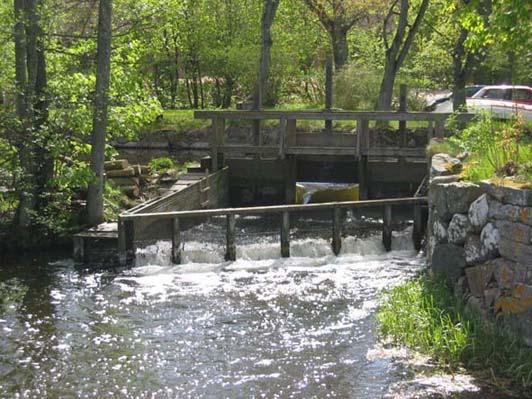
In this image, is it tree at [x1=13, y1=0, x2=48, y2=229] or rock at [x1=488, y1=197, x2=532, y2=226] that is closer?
rock at [x1=488, y1=197, x2=532, y2=226]

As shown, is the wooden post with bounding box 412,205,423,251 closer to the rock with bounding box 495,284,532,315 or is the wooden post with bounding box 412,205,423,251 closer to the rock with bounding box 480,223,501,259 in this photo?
the rock with bounding box 480,223,501,259

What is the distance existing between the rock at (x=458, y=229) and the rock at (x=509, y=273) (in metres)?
0.84

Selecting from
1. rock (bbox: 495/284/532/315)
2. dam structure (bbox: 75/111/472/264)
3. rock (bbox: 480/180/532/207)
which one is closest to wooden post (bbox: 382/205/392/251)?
dam structure (bbox: 75/111/472/264)

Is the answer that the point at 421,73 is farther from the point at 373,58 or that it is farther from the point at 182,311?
the point at 182,311

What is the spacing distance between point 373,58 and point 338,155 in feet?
54.4

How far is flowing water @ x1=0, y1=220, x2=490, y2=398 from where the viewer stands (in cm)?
771

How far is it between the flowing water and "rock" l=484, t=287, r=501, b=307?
1.27 metres

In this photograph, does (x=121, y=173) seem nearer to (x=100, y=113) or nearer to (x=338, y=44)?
(x=100, y=113)

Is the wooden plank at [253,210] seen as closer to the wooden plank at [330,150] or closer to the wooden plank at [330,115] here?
the wooden plank at [330,115]

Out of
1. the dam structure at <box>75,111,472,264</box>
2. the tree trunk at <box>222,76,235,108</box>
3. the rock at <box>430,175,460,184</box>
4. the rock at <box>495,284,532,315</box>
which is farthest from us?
the tree trunk at <box>222,76,235,108</box>

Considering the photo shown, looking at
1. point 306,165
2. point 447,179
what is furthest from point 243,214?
point 306,165

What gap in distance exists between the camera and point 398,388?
7336 mm

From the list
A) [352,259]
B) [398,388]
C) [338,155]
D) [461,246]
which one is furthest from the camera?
[338,155]

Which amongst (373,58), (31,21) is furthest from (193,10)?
(31,21)
